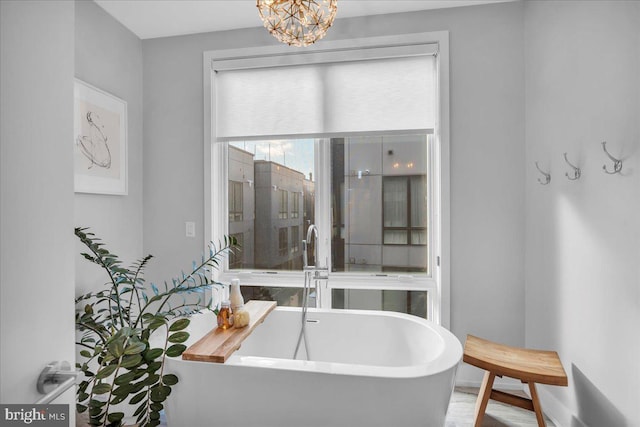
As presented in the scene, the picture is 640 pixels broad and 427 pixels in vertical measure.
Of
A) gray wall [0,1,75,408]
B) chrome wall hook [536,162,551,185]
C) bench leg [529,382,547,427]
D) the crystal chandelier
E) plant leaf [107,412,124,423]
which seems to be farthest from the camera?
chrome wall hook [536,162,551,185]

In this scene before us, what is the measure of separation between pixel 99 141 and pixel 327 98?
4.92 ft

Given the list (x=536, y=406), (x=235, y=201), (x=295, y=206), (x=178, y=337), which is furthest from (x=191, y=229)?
(x=536, y=406)

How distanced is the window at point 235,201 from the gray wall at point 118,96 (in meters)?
0.68

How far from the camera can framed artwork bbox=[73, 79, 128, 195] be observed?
2.12 meters

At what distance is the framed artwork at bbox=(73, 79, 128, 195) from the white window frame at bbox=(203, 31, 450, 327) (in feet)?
1.81

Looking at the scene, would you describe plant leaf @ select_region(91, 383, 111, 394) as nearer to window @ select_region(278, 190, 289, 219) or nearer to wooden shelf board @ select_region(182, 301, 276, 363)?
wooden shelf board @ select_region(182, 301, 276, 363)

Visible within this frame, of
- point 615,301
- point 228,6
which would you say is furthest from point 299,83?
point 615,301

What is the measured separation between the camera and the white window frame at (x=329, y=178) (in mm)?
2363

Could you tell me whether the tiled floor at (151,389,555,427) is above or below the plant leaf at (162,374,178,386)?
below

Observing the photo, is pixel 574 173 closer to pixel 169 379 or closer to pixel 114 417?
pixel 169 379

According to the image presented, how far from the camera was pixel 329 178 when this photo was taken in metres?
2.59

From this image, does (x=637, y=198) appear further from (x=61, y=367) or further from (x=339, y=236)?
(x=61, y=367)

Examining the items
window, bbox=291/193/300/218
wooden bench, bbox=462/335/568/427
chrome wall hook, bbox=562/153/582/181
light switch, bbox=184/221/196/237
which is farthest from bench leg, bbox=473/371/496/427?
light switch, bbox=184/221/196/237

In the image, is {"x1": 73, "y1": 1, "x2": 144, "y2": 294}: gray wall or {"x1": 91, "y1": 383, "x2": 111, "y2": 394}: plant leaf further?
{"x1": 73, "y1": 1, "x2": 144, "y2": 294}: gray wall
